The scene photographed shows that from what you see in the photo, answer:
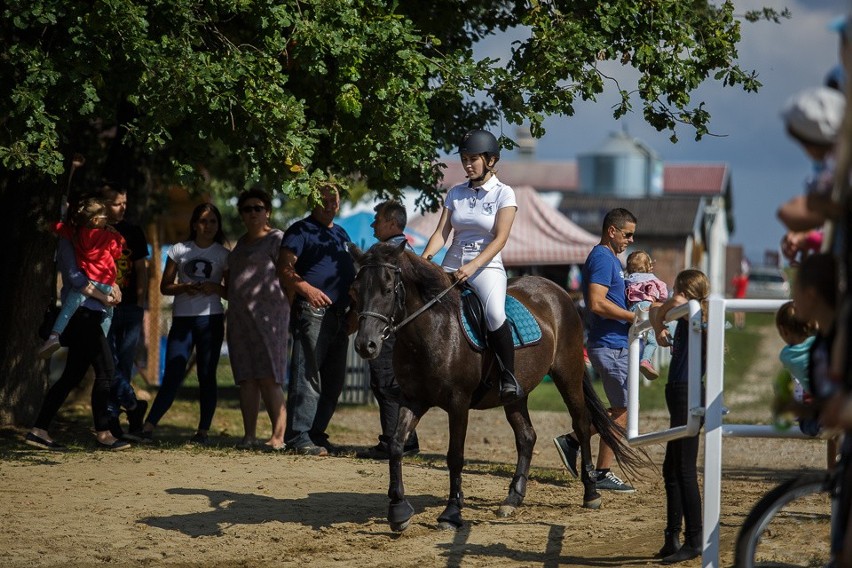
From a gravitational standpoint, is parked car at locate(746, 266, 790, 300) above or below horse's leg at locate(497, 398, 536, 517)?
above

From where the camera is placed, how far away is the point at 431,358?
789 centimetres

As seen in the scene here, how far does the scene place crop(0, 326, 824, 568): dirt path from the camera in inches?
277

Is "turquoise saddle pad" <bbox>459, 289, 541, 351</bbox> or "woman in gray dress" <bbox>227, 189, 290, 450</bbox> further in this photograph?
"woman in gray dress" <bbox>227, 189, 290, 450</bbox>

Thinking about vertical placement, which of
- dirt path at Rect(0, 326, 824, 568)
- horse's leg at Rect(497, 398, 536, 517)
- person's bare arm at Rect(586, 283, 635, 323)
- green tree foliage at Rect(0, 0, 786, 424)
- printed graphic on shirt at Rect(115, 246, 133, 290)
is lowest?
dirt path at Rect(0, 326, 824, 568)

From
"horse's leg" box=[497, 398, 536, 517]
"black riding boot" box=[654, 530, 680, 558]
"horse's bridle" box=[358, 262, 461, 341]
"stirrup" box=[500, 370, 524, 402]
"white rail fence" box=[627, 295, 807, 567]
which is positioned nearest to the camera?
"white rail fence" box=[627, 295, 807, 567]

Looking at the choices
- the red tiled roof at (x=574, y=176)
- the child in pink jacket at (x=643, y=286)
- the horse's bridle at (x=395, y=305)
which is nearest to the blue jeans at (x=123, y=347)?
the horse's bridle at (x=395, y=305)

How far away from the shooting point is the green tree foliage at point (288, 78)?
30.6 ft

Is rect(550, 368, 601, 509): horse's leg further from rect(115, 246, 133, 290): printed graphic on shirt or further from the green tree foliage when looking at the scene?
rect(115, 246, 133, 290): printed graphic on shirt

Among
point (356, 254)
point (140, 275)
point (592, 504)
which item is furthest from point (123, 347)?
point (592, 504)

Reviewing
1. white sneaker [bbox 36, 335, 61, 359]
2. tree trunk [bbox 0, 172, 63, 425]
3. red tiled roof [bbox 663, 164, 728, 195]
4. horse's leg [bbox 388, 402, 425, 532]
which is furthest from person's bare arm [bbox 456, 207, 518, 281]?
red tiled roof [bbox 663, 164, 728, 195]

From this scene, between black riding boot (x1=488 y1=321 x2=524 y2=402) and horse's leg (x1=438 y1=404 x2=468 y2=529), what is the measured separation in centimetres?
38

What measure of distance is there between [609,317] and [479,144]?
7.22 feet

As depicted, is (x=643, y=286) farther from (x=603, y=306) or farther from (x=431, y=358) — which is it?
(x=431, y=358)

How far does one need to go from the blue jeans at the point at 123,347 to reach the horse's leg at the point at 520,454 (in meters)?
4.14
